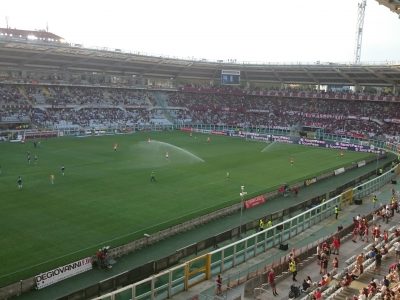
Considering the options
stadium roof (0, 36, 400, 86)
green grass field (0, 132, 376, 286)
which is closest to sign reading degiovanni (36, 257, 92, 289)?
green grass field (0, 132, 376, 286)

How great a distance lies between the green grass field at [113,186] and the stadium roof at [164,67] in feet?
56.2

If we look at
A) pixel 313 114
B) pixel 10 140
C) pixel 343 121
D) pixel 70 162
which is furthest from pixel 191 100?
pixel 70 162

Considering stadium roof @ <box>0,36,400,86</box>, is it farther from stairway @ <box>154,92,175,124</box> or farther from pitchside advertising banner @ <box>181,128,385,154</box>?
pitchside advertising banner @ <box>181,128,385,154</box>

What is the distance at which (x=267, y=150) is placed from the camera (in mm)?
65625

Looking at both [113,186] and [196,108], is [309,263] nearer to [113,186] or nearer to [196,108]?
[113,186]

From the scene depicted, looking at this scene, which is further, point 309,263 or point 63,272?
point 309,263

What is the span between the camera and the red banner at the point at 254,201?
35.1m

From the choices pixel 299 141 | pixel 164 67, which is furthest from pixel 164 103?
pixel 299 141

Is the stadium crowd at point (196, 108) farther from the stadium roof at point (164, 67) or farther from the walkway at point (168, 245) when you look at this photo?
the walkway at point (168, 245)

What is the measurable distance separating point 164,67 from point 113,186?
63.7 m

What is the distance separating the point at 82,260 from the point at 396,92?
80.7 meters

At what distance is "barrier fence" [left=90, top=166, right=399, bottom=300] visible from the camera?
1827cm

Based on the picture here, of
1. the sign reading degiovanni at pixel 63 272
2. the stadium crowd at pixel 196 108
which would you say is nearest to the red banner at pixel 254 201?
the sign reading degiovanni at pixel 63 272

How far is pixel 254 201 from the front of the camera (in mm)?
35781
